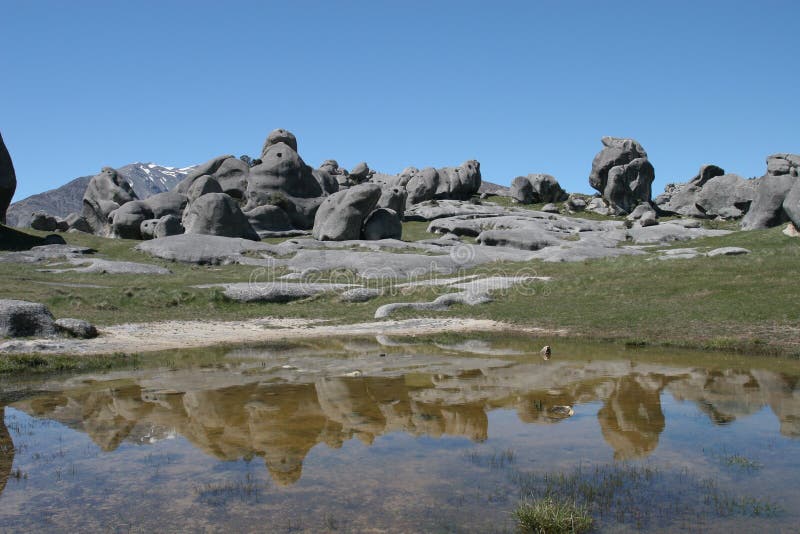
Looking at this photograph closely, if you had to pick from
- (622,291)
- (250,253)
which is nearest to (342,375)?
(622,291)

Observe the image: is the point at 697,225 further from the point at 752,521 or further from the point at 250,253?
the point at 752,521

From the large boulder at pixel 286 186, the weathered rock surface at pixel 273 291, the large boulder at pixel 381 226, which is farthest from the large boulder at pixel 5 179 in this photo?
the weathered rock surface at pixel 273 291

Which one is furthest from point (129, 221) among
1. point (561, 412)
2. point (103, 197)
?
point (561, 412)

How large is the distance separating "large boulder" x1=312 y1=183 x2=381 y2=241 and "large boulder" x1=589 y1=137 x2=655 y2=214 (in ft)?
151

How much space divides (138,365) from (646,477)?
1662cm

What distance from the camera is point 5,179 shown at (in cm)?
6462

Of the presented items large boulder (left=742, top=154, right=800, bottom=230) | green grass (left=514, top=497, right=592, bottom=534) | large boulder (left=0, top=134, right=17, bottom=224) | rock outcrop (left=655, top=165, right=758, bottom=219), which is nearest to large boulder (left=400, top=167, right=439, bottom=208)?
rock outcrop (left=655, top=165, right=758, bottom=219)

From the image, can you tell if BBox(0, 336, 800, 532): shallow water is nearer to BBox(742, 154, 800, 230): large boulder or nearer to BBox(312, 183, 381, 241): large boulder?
BBox(742, 154, 800, 230): large boulder

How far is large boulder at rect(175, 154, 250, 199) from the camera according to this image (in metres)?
88.9

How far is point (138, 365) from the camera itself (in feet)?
70.1

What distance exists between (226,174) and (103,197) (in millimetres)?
18142

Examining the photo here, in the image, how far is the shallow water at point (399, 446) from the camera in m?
9.02

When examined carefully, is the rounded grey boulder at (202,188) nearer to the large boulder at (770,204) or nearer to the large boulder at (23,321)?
the large boulder at (23,321)

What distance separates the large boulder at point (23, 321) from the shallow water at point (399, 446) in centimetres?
516
